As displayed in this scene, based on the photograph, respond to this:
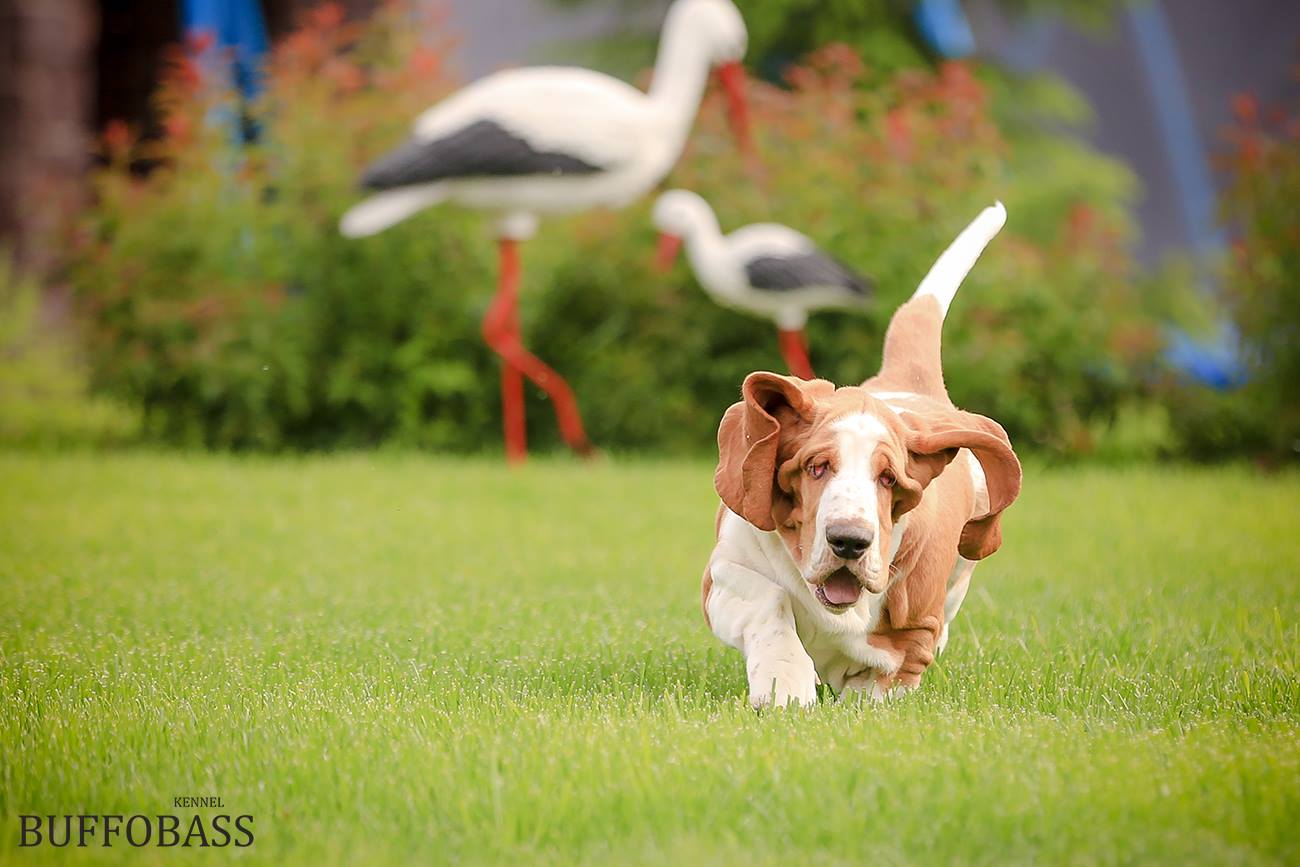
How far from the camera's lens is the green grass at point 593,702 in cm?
275

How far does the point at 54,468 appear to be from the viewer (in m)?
8.37

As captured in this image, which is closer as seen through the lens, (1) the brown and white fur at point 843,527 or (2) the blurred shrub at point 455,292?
(1) the brown and white fur at point 843,527

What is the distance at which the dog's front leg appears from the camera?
338cm

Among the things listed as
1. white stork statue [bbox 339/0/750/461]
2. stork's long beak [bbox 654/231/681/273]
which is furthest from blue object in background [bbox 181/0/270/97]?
stork's long beak [bbox 654/231/681/273]

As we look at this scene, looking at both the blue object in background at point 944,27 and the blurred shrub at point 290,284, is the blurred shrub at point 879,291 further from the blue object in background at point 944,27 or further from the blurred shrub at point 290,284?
the blue object in background at point 944,27

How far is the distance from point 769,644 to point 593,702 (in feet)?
1.60

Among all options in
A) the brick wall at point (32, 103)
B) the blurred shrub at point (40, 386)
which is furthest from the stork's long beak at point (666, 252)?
the brick wall at point (32, 103)

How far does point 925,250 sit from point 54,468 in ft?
17.4

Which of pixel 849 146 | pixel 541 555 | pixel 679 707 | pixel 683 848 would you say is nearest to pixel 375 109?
pixel 849 146

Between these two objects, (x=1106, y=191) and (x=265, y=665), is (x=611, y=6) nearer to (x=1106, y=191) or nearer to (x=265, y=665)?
(x=1106, y=191)

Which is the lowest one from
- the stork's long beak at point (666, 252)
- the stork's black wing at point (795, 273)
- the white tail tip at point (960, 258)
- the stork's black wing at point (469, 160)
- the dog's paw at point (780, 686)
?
the dog's paw at point (780, 686)

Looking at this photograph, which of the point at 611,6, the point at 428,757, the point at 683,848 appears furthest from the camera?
the point at 611,6

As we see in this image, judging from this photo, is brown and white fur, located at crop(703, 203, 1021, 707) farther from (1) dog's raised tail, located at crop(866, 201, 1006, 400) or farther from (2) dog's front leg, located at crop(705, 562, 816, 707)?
(1) dog's raised tail, located at crop(866, 201, 1006, 400)

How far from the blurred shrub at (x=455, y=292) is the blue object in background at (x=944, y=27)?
398cm
